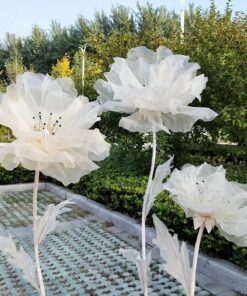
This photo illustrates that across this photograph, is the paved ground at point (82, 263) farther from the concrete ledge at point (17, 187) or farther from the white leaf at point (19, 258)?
the white leaf at point (19, 258)

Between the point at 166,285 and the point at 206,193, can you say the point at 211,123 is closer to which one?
the point at 166,285

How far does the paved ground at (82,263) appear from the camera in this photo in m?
3.30

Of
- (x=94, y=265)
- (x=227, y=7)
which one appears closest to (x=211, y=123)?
(x=227, y=7)

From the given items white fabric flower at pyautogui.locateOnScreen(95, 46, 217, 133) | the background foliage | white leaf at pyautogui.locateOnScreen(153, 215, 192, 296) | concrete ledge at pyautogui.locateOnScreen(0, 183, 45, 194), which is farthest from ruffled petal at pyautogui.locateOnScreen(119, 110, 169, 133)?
concrete ledge at pyautogui.locateOnScreen(0, 183, 45, 194)

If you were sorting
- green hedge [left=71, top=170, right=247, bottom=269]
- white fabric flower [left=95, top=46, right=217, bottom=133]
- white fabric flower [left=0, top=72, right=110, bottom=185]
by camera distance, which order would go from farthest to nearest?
green hedge [left=71, top=170, right=247, bottom=269], white fabric flower [left=95, top=46, right=217, bottom=133], white fabric flower [left=0, top=72, right=110, bottom=185]

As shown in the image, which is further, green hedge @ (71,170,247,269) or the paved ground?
green hedge @ (71,170,247,269)

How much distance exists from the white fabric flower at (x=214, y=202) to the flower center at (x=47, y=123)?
240mm

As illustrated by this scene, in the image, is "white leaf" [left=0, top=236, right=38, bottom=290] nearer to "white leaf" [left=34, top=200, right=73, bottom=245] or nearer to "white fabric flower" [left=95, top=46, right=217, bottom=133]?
"white leaf" [left=34, top=200, right=73, bottom=245]

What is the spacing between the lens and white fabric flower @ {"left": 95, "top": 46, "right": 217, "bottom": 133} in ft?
2.90

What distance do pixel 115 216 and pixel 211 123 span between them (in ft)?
6.84

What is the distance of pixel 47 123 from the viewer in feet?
2.77

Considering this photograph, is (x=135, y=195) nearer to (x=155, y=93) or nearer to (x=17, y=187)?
(x=17, y=187)

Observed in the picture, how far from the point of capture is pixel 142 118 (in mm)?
934

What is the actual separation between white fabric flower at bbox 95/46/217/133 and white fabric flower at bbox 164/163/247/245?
0.11 metres
